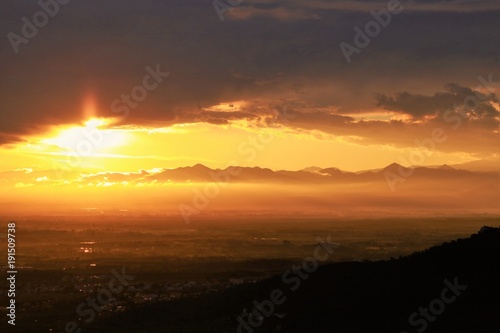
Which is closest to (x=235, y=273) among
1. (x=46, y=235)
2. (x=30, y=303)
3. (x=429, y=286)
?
(x=30, y=303)

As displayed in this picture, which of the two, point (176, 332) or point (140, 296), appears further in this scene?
point (140, 296)

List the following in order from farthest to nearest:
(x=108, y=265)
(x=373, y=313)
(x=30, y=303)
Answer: (x=108, y=265) < (x=30, y=303) < (x=373, y=313)

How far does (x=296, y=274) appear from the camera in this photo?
33781 mm

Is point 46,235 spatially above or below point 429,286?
above

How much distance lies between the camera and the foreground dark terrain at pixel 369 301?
1033 inches

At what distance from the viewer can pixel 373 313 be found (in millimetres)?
27516

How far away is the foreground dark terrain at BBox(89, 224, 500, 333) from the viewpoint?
86.1 feet

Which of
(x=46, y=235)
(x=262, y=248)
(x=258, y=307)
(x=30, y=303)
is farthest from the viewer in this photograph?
(x=46, y=235)

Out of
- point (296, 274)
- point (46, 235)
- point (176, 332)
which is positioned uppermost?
point (46, 235)

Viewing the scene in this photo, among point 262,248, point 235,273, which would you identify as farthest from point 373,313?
point 262,248

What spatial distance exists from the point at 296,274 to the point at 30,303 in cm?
1629

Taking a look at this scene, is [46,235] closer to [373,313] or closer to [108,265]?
[108,265]

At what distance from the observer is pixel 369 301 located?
93.9 feet

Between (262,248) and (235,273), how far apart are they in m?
32.1
